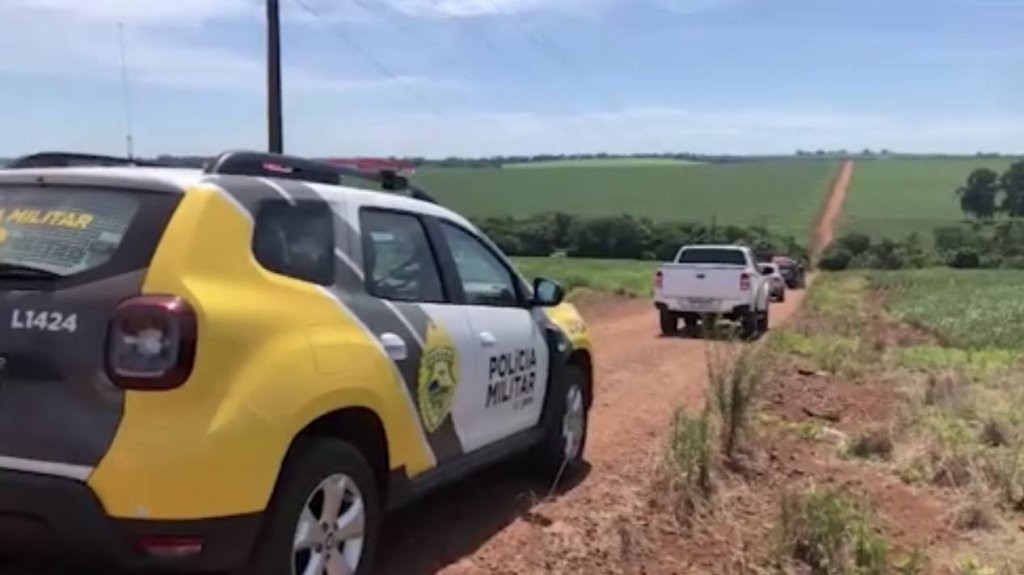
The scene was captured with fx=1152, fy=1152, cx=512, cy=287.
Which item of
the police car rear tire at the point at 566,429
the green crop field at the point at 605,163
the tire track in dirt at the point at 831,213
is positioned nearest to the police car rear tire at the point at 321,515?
the police car rear tire at the point at 566,429

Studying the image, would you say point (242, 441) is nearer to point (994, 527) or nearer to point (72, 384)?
point (72, 384)

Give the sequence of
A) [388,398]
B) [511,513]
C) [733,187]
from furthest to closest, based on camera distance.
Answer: [733,187] → [511,513] → [388,398]

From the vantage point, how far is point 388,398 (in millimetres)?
4738

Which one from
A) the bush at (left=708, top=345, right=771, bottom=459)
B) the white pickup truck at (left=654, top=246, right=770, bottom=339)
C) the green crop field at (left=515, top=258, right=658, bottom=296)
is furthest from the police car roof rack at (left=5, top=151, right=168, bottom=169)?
the green crop field at (left=515, top=258, right=658, bottom=296)

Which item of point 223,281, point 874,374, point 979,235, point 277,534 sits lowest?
point 979,235

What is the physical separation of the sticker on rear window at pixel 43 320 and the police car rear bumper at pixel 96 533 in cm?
49

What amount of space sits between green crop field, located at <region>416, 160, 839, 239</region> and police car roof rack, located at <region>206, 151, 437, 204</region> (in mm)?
84997

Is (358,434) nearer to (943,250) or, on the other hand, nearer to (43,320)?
(43,320)

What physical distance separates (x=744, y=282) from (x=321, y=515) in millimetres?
17769

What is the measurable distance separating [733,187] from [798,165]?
40902 mm

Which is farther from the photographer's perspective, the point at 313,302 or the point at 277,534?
the point at 313,302

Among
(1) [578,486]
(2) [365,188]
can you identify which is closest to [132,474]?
(2) [365,188]

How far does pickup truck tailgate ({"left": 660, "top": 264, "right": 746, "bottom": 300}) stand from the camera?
2136 centimetres

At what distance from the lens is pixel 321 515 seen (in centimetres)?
441
